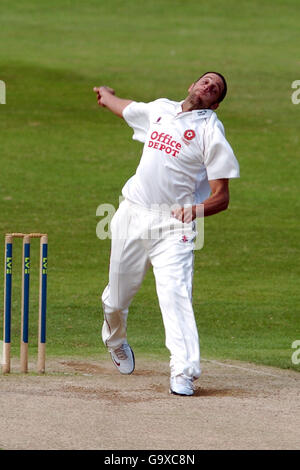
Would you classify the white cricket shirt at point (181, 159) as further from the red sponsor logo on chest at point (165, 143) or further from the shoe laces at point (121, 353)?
the shoe laces at point (121, 353)

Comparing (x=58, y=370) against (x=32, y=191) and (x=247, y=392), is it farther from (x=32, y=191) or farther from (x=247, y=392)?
(x=32, y=191)

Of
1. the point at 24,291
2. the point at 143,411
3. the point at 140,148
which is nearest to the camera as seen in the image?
the point at 143,411

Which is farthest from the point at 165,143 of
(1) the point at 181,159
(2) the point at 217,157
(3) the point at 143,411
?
(3) the point at 143,411

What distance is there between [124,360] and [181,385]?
3.26ft

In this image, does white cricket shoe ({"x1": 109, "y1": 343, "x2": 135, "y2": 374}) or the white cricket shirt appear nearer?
the white cricket shirt

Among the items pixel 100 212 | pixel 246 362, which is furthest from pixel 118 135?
pixel 246 362

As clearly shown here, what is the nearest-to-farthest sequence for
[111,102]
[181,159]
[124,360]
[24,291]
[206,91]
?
1. [181,159]
2. [206,91]
3. [24,291]
4. [111,102]
5. [124,360]

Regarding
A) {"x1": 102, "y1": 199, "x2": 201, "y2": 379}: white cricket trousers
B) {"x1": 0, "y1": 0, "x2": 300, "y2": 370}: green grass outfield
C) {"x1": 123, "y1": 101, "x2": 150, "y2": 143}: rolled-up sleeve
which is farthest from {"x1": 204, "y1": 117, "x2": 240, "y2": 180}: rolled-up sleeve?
{"x1": 0, "y1": 0, "x2": 300, "y2": 370}: green grass outfield

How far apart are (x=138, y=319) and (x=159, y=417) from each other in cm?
505

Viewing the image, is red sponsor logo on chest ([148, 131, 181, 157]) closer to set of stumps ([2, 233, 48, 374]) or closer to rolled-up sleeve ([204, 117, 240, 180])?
rolled-up sleeve ([204, 117, 240, 180])

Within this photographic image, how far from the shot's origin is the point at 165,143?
7414mm

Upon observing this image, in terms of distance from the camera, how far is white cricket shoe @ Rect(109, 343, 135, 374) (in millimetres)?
8109

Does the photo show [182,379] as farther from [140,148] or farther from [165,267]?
[140,148]

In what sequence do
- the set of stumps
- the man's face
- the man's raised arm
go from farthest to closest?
the man's raised arm → the set of stumps → the man's face
